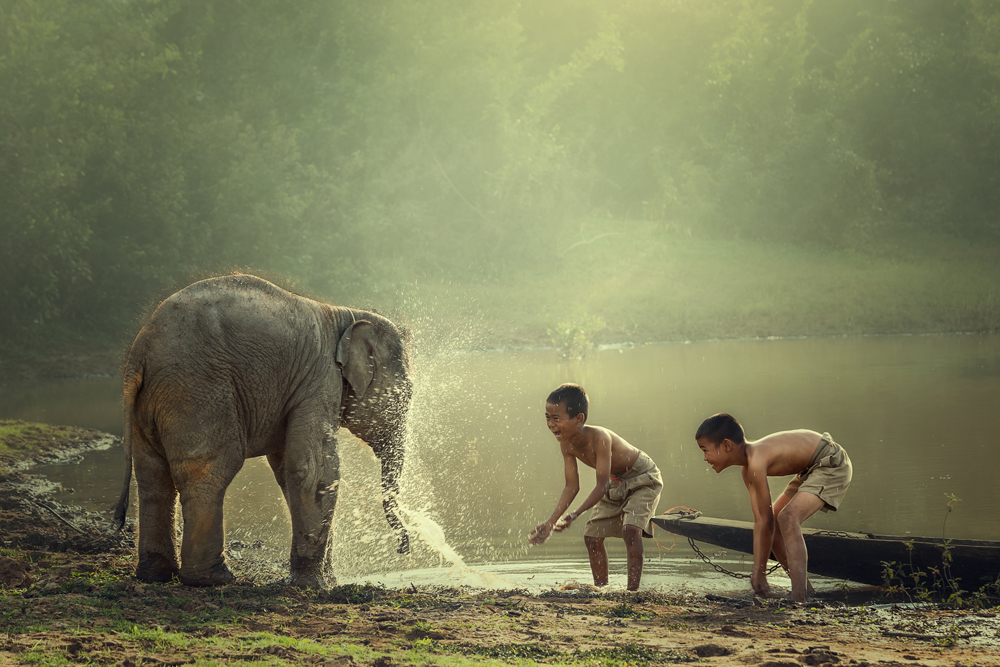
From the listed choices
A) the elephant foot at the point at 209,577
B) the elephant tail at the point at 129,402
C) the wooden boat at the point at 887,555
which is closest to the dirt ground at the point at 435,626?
the elephant foot at the point at 209,577

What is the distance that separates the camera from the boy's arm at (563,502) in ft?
19.9

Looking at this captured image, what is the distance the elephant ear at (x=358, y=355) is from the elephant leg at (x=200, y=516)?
1.21m

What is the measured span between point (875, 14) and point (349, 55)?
21.9m

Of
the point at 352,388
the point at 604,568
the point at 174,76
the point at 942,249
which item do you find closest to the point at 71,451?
the point at 352,388

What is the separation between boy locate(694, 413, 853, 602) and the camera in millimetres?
5895

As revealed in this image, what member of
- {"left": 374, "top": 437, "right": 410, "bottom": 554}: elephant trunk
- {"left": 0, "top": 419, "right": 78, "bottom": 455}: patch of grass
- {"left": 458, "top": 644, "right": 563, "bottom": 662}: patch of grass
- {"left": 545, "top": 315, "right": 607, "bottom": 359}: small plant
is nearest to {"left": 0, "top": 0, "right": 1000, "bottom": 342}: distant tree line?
{"left": 545, "top": 315, "right": 607, "bottom": 359}: small plant

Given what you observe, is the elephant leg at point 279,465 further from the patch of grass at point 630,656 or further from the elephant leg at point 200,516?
the patch of grass at point 630,656

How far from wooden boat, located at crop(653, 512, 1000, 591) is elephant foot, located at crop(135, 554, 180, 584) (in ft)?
12.5

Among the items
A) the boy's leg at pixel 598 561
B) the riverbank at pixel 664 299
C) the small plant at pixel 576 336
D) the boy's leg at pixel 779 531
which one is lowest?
the boy's leg at pixel 598 561

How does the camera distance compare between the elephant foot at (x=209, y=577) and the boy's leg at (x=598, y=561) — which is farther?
the boy's leg at (x=598, y=561)

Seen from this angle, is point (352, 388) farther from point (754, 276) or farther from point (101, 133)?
point (754, 276)

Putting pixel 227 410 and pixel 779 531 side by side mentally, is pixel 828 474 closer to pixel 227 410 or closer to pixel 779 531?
pixel 779 531

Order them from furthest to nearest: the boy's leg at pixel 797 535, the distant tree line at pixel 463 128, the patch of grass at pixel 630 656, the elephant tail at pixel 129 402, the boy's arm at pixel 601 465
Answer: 1. the distant tree line at pixel 463 128
2. the boy's arm at pixel 601 465
3. the elephant tail at pixel 129 402
4. the boy's leg at pixel 797 535
5. the patch of grass at pixel 630 656

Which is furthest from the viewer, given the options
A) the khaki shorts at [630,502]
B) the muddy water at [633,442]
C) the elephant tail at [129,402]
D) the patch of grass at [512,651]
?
the muddy water at [633,442]
